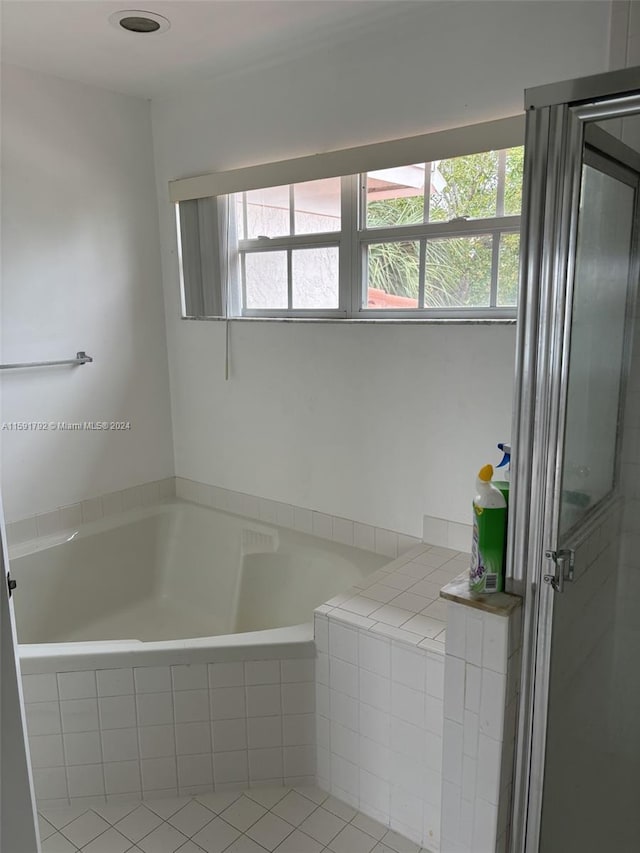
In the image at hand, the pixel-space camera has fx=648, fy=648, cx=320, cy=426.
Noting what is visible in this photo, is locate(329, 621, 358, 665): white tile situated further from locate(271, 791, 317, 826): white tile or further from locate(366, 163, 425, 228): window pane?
locate(366, 163, 425, 228): window pane

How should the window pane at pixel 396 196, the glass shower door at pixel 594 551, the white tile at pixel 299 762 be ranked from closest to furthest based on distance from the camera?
the glass shower door at pixel 594 551 → the white tile at pixel 299 762 → the window pane at pixel 396 196

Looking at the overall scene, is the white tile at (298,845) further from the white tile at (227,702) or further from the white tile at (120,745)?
the white tile at (120,745)

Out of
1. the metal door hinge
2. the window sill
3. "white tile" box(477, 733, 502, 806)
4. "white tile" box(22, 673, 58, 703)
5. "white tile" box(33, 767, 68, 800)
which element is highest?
the window sill

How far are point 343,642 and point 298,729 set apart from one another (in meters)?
0.33

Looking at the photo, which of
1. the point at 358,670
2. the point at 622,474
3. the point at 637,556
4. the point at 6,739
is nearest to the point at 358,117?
the point at 622,474

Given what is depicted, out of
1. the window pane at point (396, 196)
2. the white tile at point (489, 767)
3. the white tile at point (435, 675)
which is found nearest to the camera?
the white tile at point (489, 767)

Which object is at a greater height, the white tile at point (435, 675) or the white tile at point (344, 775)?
the white tile at point (435, 675)

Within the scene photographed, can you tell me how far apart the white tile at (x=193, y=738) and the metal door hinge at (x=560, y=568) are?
3.68ft

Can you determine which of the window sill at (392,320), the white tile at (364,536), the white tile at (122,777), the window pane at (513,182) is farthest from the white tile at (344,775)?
the window pane at (513,182)

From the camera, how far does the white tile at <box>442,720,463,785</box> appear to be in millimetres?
1423

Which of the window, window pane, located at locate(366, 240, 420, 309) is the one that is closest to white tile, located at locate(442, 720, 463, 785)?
the window

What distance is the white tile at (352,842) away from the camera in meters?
1.71

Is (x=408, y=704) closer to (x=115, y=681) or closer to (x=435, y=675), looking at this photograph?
(x=435, y=675)

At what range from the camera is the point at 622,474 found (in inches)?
59.0
